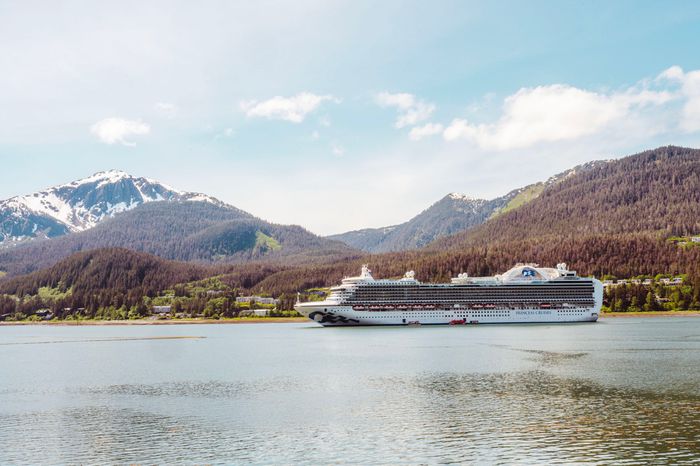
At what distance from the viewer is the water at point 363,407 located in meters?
35.5

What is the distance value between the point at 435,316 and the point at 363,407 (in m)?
116

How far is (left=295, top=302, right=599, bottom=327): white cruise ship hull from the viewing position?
500ft

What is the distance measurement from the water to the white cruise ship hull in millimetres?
61055

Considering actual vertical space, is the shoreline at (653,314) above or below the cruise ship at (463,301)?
below

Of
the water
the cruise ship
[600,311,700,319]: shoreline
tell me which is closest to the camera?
the water

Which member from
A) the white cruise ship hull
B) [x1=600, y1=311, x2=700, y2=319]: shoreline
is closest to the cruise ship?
the white cruise ship hull

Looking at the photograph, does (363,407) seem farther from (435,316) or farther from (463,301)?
(463,301)

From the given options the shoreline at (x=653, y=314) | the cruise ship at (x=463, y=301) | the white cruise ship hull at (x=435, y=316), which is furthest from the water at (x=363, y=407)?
the shoreline at (x=653, y=314)

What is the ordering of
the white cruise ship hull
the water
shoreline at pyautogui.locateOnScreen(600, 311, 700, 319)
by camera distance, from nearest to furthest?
1. the water
2. the white cruise ship hull
3. shoreline at pyautogui.locateOnScreen(600, 311, 700, 319)

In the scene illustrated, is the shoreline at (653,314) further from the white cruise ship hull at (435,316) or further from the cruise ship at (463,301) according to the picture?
the white cruise ship hull at (435,316)

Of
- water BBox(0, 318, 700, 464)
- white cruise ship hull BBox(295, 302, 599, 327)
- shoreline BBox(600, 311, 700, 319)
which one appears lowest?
water BBox(0, 318, 700, 464)

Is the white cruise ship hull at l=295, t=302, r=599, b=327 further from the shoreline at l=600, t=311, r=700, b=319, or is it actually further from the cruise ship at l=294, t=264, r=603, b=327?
the shoreline at l=600, t=311, r=700, b=319

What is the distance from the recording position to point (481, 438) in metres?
37.8

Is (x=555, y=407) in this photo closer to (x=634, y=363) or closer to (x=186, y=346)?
(x=634, y=363)
